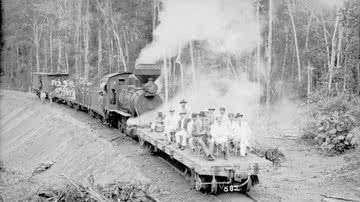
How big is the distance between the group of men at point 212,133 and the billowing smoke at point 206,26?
1121 cm

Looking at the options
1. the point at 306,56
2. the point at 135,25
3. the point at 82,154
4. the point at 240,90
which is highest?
the point at 135,25

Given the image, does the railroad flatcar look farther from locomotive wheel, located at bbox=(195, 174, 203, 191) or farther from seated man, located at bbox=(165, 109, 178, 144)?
locomotive wheel, located at bbox=(195, 174, 203, 191)

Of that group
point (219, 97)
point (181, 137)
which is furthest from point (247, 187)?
point (219, 97)

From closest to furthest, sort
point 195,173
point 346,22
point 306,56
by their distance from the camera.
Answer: point 195,173
point 346,22
point 306,56

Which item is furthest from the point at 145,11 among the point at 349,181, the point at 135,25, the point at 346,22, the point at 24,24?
the point at 349,181

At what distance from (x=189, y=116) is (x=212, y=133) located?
8.43 ft

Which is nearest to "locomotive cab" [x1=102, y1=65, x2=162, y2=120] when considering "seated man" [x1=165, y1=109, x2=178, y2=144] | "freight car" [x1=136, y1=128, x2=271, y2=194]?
"seated man" [x1=165, y1=109, x2=178, y2=144]

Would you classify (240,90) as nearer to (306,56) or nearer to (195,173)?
(306,56)

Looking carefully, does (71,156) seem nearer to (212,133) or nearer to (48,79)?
(212,133)

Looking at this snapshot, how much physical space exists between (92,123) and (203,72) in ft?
52.9

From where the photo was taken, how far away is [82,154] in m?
17.2

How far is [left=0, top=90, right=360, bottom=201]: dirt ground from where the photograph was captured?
11.2 metres

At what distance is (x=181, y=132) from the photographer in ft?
38.7

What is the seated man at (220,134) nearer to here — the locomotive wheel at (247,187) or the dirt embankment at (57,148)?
the locomotive wheel at (247,187)
